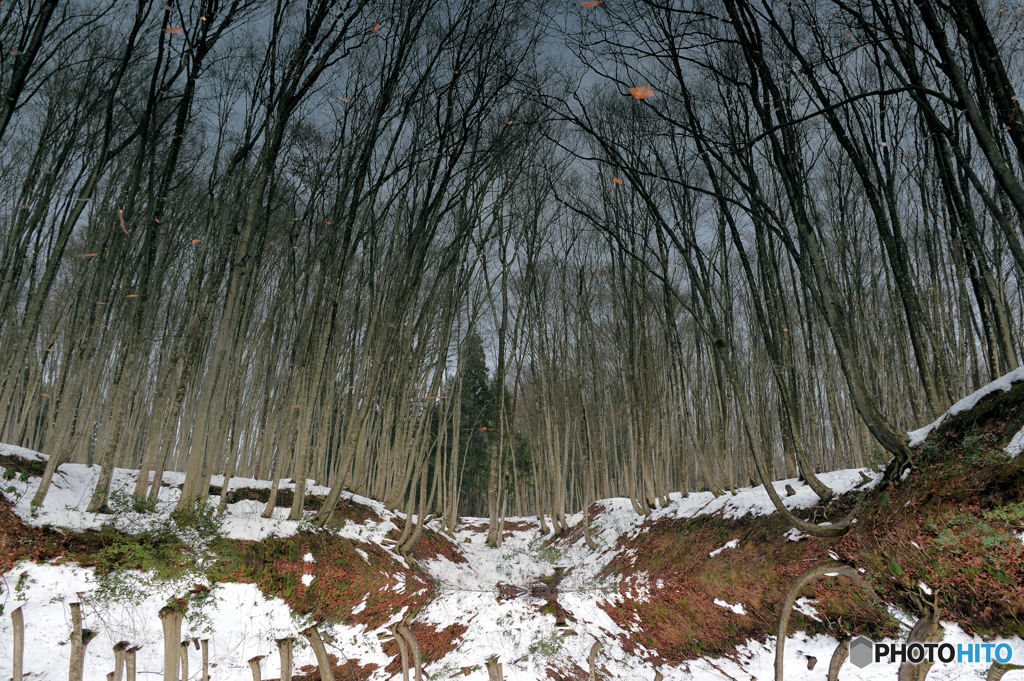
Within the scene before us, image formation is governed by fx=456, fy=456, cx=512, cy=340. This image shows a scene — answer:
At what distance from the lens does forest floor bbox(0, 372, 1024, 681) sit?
3.24m

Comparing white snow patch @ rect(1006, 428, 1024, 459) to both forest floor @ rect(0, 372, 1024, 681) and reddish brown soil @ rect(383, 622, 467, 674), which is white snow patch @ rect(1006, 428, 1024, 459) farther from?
reddish brown soil @ rect(383, 622, 467, 674)

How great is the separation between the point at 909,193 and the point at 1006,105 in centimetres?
652

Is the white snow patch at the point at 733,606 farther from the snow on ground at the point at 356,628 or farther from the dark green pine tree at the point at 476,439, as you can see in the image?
the dark green pine tree at the point at 476,439

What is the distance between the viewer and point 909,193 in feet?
26.0

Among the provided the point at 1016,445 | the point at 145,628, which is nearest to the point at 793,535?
the point at 1016,445

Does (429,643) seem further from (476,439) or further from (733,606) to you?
(476,439)

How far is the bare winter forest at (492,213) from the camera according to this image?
15.5 feet

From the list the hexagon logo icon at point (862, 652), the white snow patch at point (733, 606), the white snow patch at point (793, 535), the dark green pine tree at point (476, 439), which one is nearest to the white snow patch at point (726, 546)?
the white snow patch at point (793, 535)

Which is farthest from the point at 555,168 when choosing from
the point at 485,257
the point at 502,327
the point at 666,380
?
the point at 666,380

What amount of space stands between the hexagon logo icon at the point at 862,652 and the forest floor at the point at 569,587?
0.23ft

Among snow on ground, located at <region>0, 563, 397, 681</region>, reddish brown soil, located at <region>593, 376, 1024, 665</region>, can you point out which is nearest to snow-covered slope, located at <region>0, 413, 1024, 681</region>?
snow on ground, located at <region>0, 563, 397, 681</region>

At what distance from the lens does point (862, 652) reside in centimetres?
352

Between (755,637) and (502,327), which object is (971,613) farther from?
(502,327)

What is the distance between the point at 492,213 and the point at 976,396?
752cm
